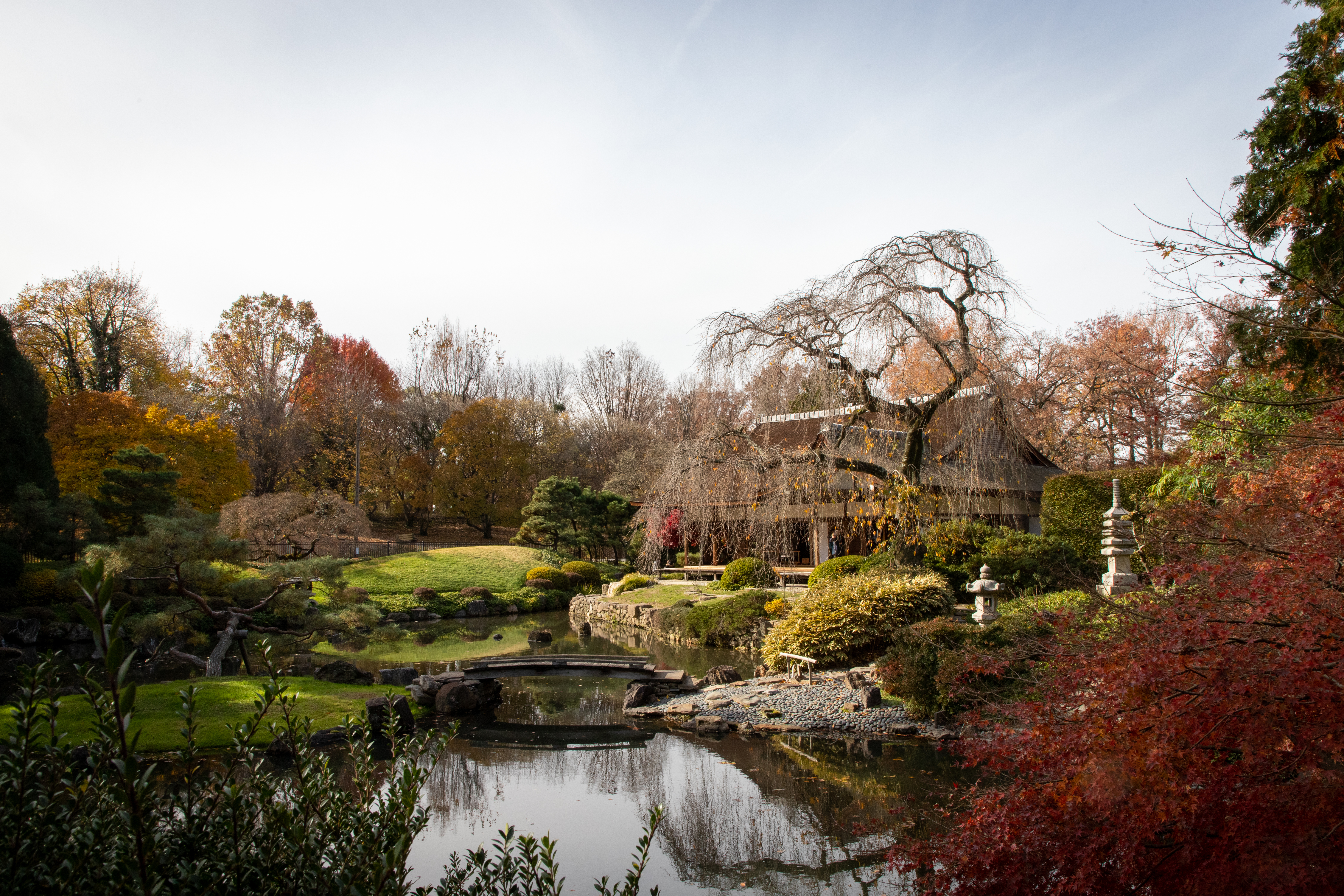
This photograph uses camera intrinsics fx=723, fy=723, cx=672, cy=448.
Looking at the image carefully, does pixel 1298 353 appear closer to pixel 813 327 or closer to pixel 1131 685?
pixel 813 327

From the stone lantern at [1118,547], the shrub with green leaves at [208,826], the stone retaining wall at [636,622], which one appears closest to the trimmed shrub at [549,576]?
the stone retaining wall at [636,622]

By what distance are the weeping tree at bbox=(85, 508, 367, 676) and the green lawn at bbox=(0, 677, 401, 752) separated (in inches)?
27.9

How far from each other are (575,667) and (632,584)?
870 centimetres

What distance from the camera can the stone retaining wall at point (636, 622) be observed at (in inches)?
529

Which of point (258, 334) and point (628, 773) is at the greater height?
point (258, 334)

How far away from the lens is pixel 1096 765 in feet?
8.91

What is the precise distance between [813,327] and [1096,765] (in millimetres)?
7590

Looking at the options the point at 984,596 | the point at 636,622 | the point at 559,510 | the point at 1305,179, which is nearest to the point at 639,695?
the point at 984,596

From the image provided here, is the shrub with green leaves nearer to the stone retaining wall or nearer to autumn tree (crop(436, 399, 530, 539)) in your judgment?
the stone retaining wall

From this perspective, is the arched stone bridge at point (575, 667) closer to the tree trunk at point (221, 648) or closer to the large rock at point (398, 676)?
the large rock at point (398, 676)

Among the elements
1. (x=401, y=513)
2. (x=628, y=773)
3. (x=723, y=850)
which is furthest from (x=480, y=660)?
(x=401, y=513)

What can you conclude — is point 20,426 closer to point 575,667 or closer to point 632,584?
point 575,667

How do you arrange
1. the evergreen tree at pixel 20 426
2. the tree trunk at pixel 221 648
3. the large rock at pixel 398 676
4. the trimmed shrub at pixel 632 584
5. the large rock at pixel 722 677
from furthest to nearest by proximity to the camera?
the trimmed shrub at pixel 632 584 < the evergreen tree at pixel 20 426 < the large rock at pixel 722 677 < the large rock at pixel 398 676 < the tree trunk at pixel 221 648

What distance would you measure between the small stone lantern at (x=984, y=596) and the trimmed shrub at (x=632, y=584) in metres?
11.4
